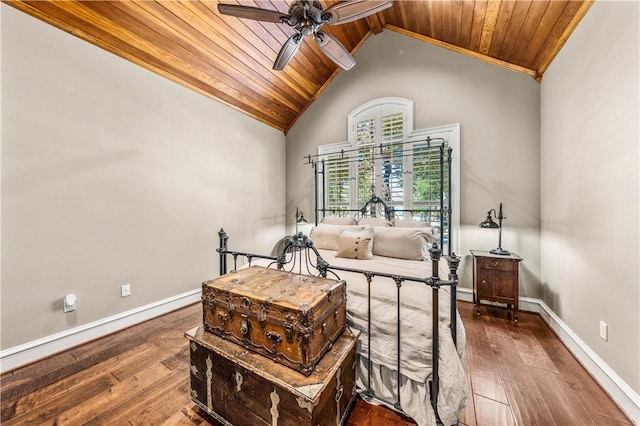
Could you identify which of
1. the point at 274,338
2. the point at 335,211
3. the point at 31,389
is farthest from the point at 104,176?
the point at 335,211

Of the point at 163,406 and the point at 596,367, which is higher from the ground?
the point at 596,367

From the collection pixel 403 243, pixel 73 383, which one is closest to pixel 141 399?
pixel 73 383

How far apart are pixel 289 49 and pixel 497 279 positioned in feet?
10.6

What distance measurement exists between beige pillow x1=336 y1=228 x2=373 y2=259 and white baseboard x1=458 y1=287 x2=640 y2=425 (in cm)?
180

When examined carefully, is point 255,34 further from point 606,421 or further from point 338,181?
point 606,421

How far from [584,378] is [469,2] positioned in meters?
3.46

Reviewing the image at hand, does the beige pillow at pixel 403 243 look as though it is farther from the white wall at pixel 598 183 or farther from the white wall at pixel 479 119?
the white wall at pixel 598 183

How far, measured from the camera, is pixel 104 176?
2.37 m

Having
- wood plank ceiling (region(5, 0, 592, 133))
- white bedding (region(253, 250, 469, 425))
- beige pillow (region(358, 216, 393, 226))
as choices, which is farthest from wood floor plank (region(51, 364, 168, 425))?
wood plank ceiling (region(5, 0, 592, 133))

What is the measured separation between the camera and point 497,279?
8.77 ft

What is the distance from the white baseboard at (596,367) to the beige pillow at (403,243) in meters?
1.31

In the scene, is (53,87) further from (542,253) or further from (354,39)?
(542,253)

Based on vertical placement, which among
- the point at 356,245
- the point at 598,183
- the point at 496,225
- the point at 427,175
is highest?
the point at 427,175

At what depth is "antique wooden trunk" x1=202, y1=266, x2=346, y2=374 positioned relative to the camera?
3.84 ft
